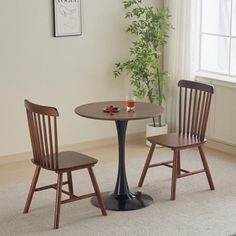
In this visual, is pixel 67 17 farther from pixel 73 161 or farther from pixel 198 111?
pixel 73 161

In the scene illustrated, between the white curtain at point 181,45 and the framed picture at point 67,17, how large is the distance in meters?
1.02

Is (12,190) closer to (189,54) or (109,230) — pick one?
(109,230)

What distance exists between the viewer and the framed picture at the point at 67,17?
588 cm

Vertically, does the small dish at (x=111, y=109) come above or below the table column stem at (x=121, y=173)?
above

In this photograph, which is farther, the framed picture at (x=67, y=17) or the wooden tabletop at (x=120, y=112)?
the framed picture at (x=67, y=17)

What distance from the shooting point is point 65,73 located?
608cm

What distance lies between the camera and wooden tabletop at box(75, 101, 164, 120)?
4.41m

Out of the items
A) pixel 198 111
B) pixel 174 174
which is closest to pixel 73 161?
pixel 174 174

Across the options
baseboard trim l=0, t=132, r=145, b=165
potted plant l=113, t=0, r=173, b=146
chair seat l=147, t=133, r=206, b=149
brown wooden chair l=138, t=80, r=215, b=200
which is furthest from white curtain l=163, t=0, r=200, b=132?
chair seat l=147, t=133, r=206, b=149

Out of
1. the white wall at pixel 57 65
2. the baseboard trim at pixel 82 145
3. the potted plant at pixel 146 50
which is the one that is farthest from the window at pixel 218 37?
the baseboard trim at pixel 82 145

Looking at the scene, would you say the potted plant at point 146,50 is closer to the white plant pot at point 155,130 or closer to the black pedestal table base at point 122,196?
the white plant pot at point 155,130

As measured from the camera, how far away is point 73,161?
4.38 meters

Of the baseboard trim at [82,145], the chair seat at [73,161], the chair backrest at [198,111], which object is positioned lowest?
the baseboard trim at [82,145]

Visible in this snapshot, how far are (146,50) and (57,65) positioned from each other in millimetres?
907
